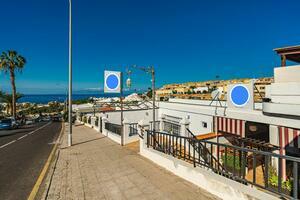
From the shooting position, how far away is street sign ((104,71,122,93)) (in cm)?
1164

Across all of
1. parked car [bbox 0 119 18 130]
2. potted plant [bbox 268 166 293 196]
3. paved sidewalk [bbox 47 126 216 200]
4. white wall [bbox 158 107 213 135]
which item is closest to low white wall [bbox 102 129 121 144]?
paved sidewalk [bbox 47 126 216 200]

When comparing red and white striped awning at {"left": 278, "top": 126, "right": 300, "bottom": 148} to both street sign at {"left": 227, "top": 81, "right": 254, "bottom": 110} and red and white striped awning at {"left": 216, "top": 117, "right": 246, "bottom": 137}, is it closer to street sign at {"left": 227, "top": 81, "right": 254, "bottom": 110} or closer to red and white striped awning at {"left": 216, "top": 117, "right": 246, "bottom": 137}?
street sign at {"left": 227, "top": 81, "right": 254, "bottom": 110}

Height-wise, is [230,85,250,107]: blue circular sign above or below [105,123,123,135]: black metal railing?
above

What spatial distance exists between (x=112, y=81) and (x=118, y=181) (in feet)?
22.4

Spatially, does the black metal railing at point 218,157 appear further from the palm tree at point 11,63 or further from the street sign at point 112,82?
the palm tree at point 11,63

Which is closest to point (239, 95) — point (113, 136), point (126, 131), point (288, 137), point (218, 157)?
point (288, 137)

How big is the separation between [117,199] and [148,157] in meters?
3.36

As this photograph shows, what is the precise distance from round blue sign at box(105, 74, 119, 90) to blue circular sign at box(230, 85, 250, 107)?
20.1 ft

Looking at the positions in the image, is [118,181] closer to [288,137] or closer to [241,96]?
[288,137]

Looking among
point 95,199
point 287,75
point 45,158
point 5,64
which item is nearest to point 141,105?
point 45,158

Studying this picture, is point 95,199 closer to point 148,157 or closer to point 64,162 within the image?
point 148,157

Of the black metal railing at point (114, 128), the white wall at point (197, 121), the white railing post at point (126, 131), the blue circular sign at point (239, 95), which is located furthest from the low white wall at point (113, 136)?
the blue circular sign at point (239, 95)

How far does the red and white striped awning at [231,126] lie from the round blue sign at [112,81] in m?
6.79

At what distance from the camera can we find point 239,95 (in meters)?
10.0
